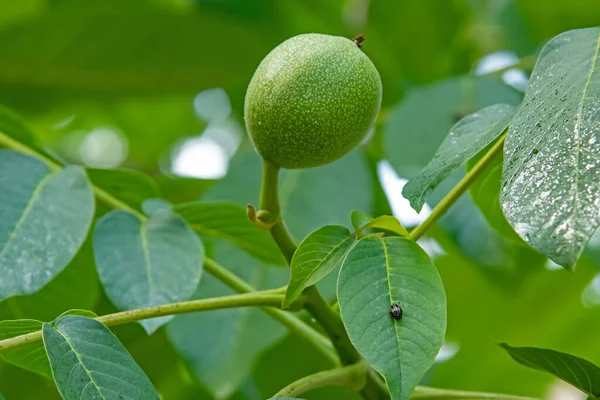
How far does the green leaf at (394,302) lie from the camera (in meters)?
0.74

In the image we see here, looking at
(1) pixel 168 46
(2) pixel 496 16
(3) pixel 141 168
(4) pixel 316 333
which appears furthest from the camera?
(3) pixel 141 168

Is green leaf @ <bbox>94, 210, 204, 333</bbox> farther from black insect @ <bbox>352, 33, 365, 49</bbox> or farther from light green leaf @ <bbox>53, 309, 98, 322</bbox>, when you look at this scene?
black insect @ <bbox>352, 33, 365, 49</bbox>

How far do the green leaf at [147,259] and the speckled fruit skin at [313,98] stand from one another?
241 millimetres

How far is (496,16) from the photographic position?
7.89ft

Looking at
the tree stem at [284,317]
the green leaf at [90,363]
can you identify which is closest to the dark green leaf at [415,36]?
the tree stem at [284,317]

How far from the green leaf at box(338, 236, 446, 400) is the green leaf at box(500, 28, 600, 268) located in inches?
5.6

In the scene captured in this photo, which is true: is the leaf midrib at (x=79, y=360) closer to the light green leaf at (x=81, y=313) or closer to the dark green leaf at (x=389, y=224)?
the light green leaf at (x=81, y=313)

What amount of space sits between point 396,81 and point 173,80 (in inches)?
23.8

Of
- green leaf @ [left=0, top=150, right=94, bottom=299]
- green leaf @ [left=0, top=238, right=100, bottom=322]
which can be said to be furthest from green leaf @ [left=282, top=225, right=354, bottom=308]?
A: green leaf @ [left=0, top=238, right=100, bottom=322]

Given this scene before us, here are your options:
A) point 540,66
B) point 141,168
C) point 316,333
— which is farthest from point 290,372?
point 141,168

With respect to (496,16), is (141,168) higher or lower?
lower

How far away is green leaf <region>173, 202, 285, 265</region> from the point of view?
3.98ft

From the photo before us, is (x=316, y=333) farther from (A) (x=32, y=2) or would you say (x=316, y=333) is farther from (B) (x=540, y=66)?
(A) (x=32, y=2)

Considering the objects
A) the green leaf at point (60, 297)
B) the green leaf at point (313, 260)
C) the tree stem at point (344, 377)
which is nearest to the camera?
the green leaf at point (313, 260)
